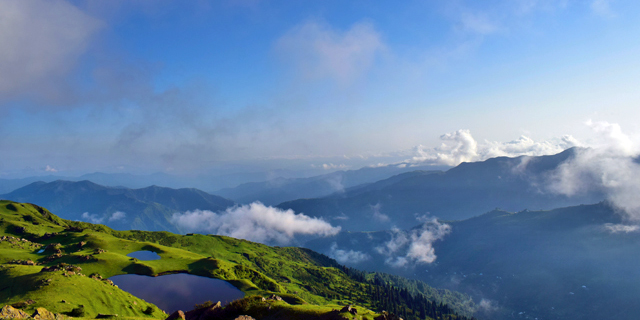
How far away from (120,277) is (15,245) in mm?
70760

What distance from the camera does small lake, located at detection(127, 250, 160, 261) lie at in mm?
116194

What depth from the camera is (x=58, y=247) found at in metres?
117

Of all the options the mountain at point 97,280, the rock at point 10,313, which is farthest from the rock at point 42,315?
the rock at point 10,313

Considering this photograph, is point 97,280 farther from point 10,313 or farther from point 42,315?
Answer: point 10,313

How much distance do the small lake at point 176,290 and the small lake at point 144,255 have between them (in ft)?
80.2

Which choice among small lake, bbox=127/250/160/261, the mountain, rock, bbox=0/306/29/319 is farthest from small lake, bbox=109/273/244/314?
rock, bbox=0/306/29/319

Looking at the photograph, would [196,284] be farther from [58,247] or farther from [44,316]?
[58,247]

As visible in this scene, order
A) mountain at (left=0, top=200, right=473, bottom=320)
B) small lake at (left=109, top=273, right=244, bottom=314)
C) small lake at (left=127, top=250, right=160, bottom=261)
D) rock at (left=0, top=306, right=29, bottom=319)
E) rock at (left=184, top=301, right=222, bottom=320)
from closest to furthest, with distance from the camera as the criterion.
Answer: rock at (left=0, top=306, right=29, bottom=319), rock at (left=184, top=301, right=222, bottom=320), mountain at (left=0, top=200, right=473, bottom=320), small lake at (left=109, top=273, right=244, bottom=314), small lake at (left=127, top=250, right=160, bottom=261)

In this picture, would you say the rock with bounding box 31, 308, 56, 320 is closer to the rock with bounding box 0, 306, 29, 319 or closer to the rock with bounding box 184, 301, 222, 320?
the rock with bounding box 0, 306, 29, 319

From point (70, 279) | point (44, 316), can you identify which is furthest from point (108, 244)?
point (44, 316)

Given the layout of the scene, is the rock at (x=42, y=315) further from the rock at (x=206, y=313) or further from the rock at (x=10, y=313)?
the rock at (x=206, y=313)

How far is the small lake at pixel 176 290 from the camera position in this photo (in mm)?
79125

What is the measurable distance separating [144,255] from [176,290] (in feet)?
152

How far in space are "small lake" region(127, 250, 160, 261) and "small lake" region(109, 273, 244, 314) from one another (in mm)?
24437
